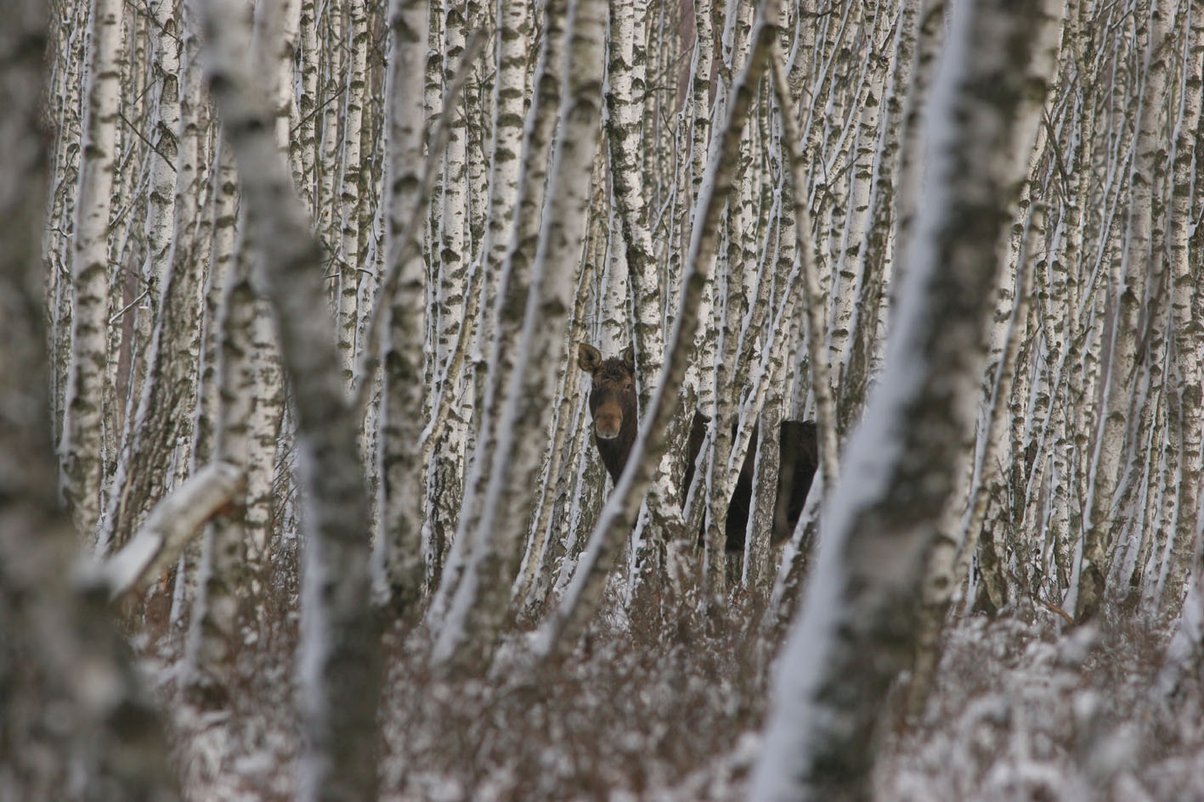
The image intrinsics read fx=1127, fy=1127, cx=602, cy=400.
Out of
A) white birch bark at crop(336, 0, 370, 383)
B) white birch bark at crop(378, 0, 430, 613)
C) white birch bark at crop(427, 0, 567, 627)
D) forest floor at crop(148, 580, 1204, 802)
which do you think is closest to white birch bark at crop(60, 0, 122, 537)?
forest floor at crop(148, 580, 1204, 802)

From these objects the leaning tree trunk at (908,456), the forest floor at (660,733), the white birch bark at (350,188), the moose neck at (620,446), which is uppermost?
the white birch bark at (350,188)

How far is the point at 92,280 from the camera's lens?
17.3 feet

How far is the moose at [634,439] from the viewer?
914 cm

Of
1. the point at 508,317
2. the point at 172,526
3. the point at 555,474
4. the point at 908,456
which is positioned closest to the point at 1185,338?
the point at 555,474

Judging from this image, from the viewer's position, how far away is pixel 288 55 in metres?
4.57

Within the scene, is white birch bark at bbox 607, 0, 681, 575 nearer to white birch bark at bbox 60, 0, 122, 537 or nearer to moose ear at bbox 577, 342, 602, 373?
moose ear at bbox 577, 342, 602, 373

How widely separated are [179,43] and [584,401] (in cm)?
443

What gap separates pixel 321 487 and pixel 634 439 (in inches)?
290

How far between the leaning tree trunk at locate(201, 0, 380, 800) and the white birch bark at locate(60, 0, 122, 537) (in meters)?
2.99

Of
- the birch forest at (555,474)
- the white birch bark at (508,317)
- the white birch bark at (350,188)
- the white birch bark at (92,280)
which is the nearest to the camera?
the birch forest at (555,474)

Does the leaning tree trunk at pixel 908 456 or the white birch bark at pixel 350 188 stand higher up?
the white birch bark at pixel 350 188

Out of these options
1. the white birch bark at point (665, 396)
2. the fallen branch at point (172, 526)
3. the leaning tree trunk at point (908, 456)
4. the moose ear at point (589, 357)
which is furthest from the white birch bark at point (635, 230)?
the leaning tree trunk at point (908, 456)

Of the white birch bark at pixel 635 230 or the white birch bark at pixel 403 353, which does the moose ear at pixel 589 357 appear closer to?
the white birch bark at pixel 635 230

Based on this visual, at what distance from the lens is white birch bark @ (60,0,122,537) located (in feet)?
15.8
